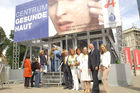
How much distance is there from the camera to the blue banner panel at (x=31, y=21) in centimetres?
998

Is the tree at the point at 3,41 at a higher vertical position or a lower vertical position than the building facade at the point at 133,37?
lower

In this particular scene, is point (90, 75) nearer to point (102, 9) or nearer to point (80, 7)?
point (102, 9)

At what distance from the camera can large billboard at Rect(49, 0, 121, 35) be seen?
770 centimetres

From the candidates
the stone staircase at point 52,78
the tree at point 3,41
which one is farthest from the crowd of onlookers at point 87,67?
the tree at point 3,41

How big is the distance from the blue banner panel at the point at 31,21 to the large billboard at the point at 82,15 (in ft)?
2.46

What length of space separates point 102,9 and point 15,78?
7588 mm

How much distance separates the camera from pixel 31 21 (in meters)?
10.6

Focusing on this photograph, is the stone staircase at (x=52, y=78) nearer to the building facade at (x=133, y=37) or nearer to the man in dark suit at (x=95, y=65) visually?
the man in dark suit at (x=95, y=65)

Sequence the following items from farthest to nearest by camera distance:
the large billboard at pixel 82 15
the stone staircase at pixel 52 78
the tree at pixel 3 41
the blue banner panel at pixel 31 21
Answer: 1. the tree at pixel 3 41
2. the blue banner panel at pixel 31 21
3. the large billboard at pixel 82 15
4. the stone staircase at pixel 52 78

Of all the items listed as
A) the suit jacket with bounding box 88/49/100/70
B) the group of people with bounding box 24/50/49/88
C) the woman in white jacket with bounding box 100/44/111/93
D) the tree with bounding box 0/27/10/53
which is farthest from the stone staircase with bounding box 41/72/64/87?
the tree with bounding box 0/27/10/53

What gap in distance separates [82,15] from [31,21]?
14.5ft

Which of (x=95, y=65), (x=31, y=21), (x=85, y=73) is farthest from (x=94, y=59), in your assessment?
(x=31, y=21)

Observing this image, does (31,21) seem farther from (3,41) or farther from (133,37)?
(133,37)

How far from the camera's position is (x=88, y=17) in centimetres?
827
